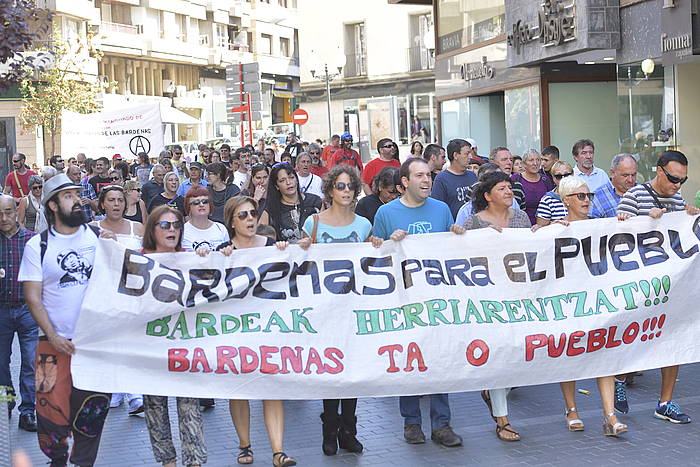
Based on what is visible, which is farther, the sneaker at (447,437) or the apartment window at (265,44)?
the apartment window at (265,44)

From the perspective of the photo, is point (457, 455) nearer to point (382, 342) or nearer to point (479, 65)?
point (382, 342)

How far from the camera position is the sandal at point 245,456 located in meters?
7.23

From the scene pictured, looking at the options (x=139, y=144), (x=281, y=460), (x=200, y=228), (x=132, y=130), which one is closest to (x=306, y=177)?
(x=200, y=228)

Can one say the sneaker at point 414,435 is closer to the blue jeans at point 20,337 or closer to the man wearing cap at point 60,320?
the man wearing cap at point 60,320

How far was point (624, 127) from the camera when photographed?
16.8 metres

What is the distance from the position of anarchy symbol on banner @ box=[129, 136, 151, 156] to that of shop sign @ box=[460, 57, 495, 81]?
6.97m

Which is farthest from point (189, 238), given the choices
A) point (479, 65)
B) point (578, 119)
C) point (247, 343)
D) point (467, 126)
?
point (467, 126)

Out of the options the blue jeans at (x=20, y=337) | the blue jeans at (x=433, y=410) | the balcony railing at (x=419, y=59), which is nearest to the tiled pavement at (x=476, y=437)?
the blue jeans at (x=433, y=410)

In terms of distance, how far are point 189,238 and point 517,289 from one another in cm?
241

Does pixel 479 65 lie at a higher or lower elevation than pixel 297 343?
higher

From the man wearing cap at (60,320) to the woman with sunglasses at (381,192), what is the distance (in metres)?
3.61

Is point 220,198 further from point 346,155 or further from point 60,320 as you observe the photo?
point 60,320

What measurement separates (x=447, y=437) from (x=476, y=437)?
13.9 inches

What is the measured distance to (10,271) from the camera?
326 inches
